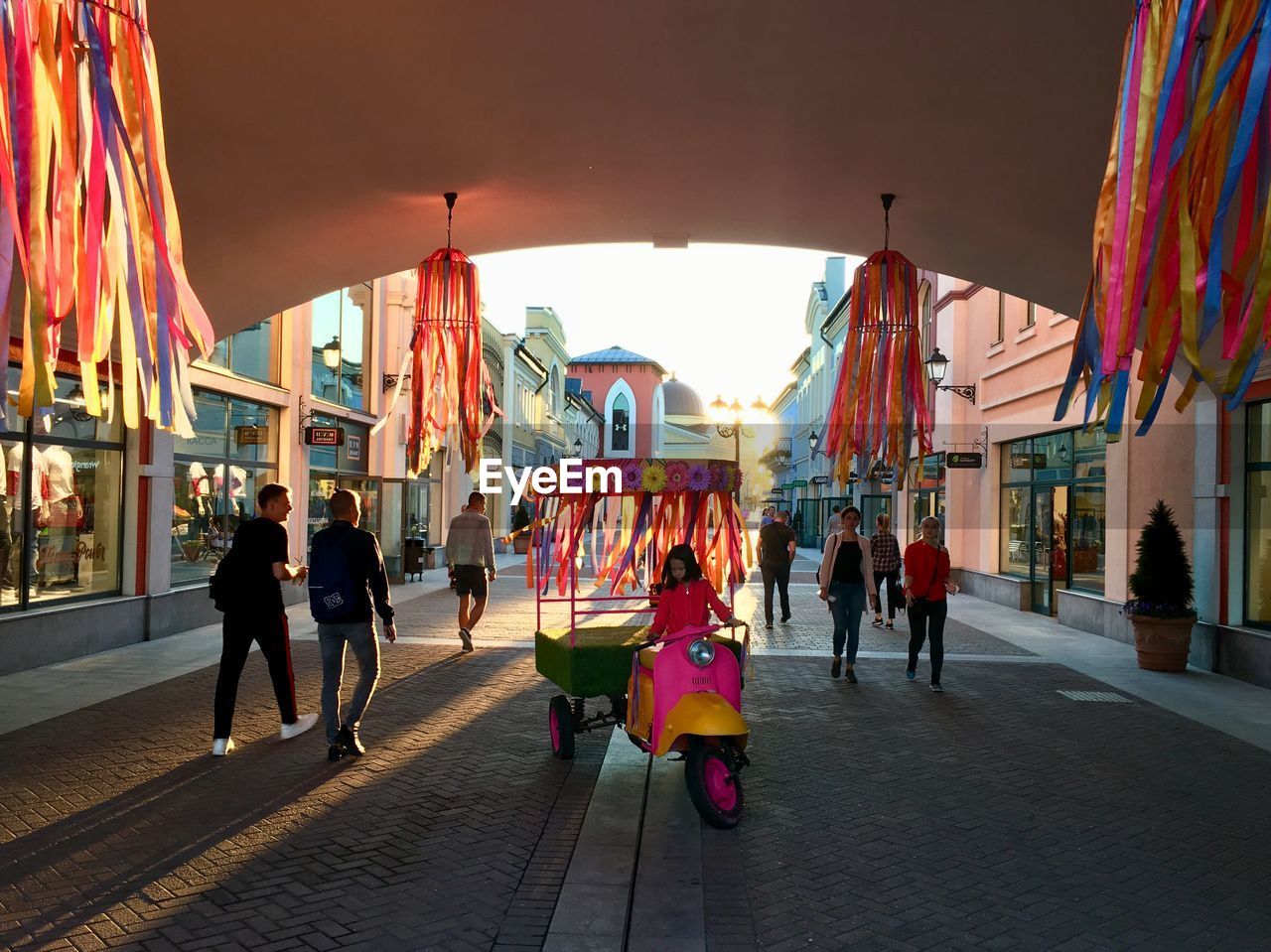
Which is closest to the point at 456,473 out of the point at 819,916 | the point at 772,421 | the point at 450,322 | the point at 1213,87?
the point at 450,322

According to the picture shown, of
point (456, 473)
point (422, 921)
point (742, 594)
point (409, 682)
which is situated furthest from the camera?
point (456, 473)

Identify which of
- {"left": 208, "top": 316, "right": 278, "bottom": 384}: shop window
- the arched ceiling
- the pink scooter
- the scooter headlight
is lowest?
the pink scooter

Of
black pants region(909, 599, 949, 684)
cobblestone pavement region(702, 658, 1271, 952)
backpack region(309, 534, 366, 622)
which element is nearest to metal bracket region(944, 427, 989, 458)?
black pants region(909, 599, 949, 684)

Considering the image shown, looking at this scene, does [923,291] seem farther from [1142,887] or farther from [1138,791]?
[1142,887]

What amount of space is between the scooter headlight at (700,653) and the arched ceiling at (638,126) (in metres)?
3.79

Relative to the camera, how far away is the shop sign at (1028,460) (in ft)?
56.3

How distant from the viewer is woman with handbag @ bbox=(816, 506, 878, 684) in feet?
33.1

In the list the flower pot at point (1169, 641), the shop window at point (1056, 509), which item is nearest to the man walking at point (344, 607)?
the flower pot at point (1169, 641)

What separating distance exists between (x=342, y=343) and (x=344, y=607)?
14.6 m

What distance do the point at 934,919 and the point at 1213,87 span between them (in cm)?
335

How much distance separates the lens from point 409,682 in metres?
9.79

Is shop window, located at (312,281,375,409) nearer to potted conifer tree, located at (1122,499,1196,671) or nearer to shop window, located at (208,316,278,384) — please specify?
shop window, located at (208,316,278,384)

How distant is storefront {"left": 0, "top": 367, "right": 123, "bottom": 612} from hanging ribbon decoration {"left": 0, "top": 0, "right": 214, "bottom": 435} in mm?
8263

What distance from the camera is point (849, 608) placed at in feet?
33.1
